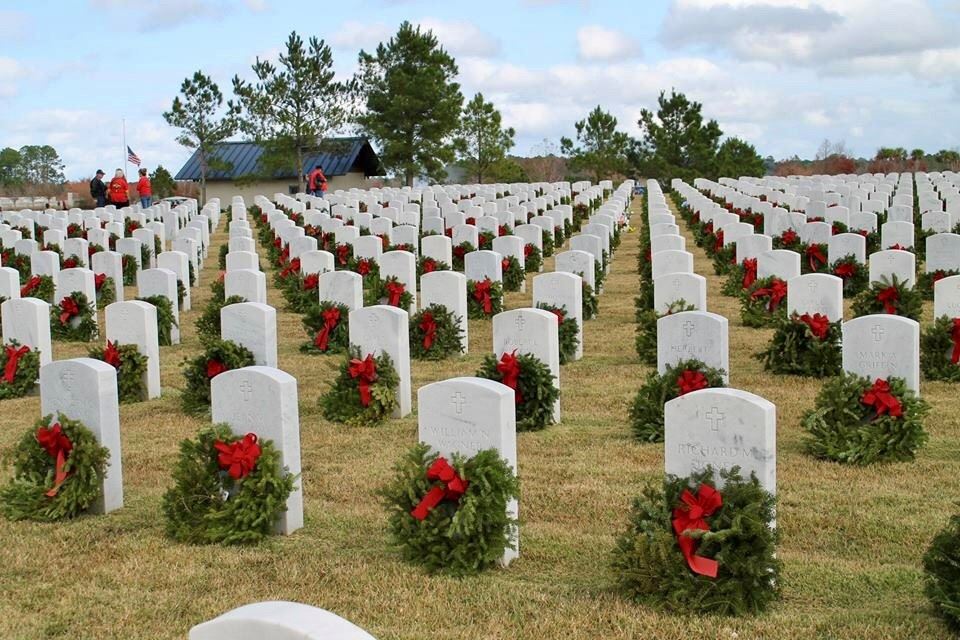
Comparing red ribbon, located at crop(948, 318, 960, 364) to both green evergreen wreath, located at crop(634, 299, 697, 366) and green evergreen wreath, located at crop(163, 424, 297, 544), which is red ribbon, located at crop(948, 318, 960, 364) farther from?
green evergreen wreath, located at crop(163, 424, 297, 544)

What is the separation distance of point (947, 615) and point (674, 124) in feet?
174

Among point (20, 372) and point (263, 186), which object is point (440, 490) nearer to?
point (20, 372)

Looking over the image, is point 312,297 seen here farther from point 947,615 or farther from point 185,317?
point 947,615

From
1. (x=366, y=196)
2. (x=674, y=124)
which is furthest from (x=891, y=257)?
(x=674, y=124)

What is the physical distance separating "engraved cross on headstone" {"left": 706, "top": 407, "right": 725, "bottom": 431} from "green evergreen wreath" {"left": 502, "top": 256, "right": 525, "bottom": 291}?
11160mm

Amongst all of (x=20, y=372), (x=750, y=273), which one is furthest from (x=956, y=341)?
Answer: (x=20, y=372)

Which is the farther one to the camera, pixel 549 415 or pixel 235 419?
pixel 549 415

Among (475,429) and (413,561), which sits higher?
(475,429)

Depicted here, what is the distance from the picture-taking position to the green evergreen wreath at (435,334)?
11891 mm

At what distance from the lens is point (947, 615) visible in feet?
16.2

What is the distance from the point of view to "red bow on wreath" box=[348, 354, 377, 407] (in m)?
9.23

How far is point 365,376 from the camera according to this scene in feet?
30.3

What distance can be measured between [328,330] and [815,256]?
7.21 meters

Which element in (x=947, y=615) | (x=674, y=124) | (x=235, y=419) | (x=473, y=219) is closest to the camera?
(x=947, y=615)
